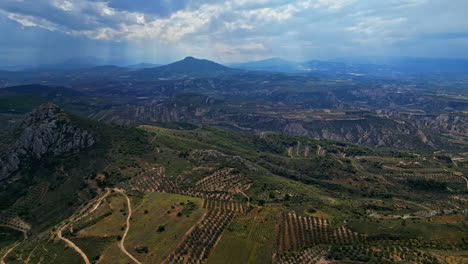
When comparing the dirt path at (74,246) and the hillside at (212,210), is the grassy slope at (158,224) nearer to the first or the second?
the hillside at (212,210)

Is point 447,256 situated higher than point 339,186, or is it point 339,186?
point 447,256

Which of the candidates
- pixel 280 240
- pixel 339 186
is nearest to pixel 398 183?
pixel 339 186

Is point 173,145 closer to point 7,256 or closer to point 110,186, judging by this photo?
point 110,186

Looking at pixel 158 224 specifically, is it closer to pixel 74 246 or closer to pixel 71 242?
pixel 74 246

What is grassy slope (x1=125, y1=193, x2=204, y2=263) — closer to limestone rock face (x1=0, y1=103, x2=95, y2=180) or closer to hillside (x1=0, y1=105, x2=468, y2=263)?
hillside (x1=0, y1=105, x2=468, y2=263)

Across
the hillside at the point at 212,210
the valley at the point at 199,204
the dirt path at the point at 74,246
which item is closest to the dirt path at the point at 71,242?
the dirt path at the point at 74,246
